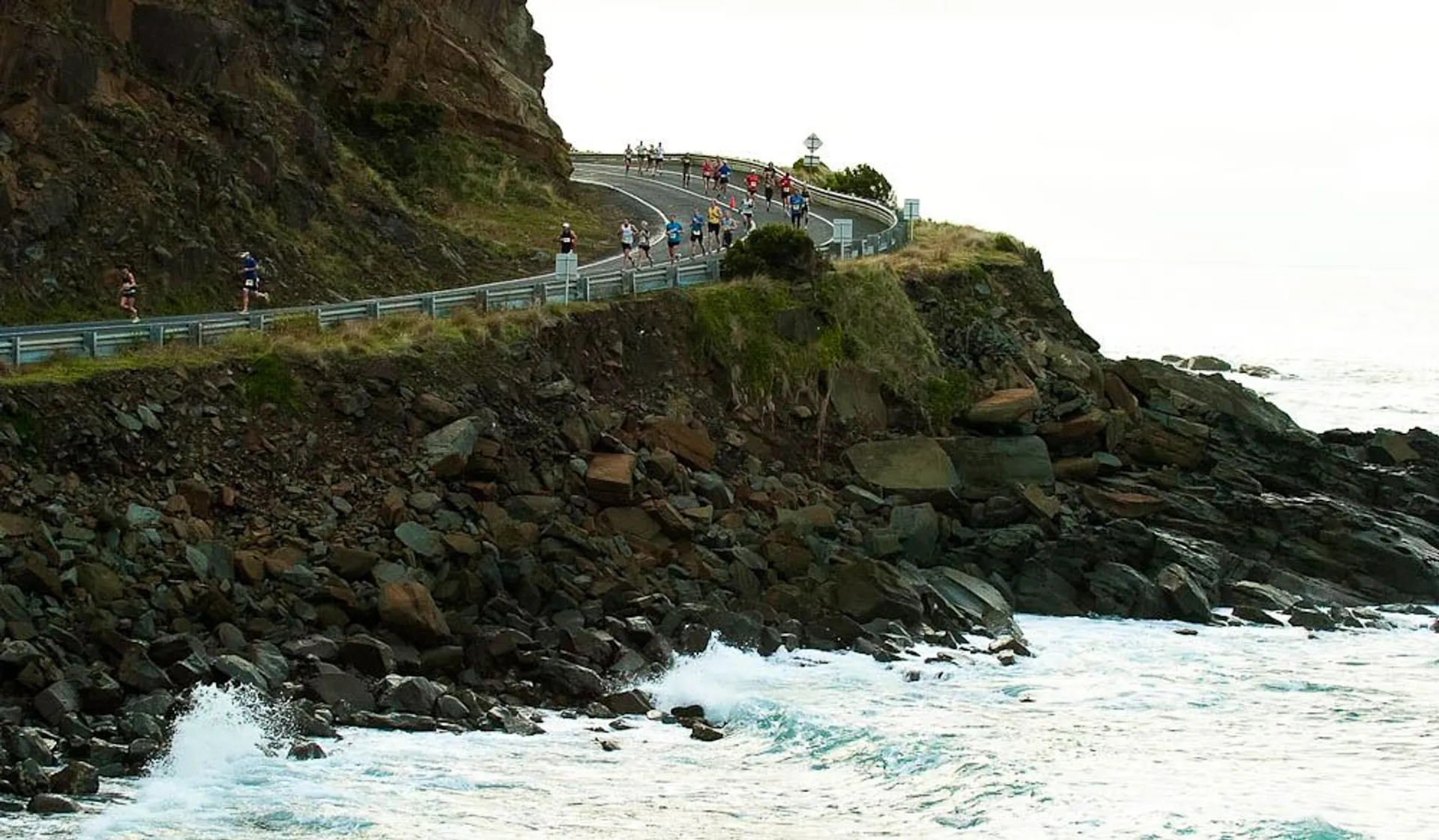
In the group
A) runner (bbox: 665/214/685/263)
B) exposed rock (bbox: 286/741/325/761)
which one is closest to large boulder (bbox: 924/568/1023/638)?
exposed rock (bbox: 286/741/325/761)

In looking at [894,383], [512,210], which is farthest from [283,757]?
[512,210]

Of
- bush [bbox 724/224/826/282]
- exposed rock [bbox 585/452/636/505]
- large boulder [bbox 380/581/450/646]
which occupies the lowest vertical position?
large boulder [bbox 380/581/450/646]

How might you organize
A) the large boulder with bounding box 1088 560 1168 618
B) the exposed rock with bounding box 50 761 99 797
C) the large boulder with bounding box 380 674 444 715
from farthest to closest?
the large boulder with bounding box 1088 560 1168 618 → the large boulder with bounding box 380 674 444 715 → the exposed rock with bounding box 50 761 99 797

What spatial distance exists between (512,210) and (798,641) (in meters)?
26.6

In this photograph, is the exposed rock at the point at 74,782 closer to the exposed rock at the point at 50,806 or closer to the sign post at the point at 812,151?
the exposed rock at the point at 50,806

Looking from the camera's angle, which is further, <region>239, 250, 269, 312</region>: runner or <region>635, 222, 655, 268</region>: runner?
<region>635, 222, 655, 268</region>: runner

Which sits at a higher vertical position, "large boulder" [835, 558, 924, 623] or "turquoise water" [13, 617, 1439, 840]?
"large boulder" [835, 558, 924, 623]

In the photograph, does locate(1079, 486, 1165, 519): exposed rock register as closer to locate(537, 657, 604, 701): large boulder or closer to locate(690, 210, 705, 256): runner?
locate(690, 210, 705, 256): runner

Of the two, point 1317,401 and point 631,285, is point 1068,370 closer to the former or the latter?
point 631,285

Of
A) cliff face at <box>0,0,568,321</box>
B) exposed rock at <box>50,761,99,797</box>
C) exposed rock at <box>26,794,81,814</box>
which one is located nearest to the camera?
exposed rock at <box>26,794,81,814</box>

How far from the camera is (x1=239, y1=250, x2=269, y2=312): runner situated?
A: 1606 inches

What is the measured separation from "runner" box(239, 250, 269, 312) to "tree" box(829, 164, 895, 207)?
34.7 meters

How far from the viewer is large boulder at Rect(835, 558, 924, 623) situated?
115 ft

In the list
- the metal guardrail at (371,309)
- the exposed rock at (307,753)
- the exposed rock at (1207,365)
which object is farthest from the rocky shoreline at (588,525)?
the exposed rock at (1207,365)
